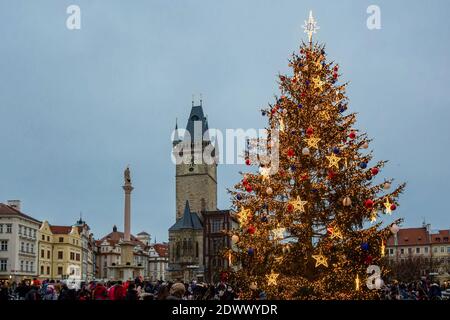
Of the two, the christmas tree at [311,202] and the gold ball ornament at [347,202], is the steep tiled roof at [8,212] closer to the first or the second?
the christmas tree at [311,202]

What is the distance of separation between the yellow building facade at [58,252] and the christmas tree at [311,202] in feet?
219

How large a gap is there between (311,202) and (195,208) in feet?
276

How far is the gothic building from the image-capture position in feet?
298

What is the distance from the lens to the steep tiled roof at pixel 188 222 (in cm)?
9419

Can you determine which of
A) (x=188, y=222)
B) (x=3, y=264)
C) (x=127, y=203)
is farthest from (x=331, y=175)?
(x=188, y=222)

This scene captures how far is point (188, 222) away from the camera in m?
94.7

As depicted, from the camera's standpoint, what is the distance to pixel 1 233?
222 feet

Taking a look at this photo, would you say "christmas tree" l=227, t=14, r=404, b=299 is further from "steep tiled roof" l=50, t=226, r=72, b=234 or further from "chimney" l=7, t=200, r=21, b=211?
"steep tiled roof" l=50, t=226, r=72, b=234

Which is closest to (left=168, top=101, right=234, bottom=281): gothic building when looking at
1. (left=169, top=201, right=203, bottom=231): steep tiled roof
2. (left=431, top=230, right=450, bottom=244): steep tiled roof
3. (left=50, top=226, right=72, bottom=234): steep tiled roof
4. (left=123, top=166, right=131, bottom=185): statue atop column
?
(left=169, top=201, right=203, bottom=231): steep tiled roof

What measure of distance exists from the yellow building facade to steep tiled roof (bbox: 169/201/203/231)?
17171 mm

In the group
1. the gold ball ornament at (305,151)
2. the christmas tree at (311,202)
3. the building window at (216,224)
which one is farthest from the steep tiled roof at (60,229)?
the gold ball ornament at (305,151)

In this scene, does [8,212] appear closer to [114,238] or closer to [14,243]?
[14,243]
